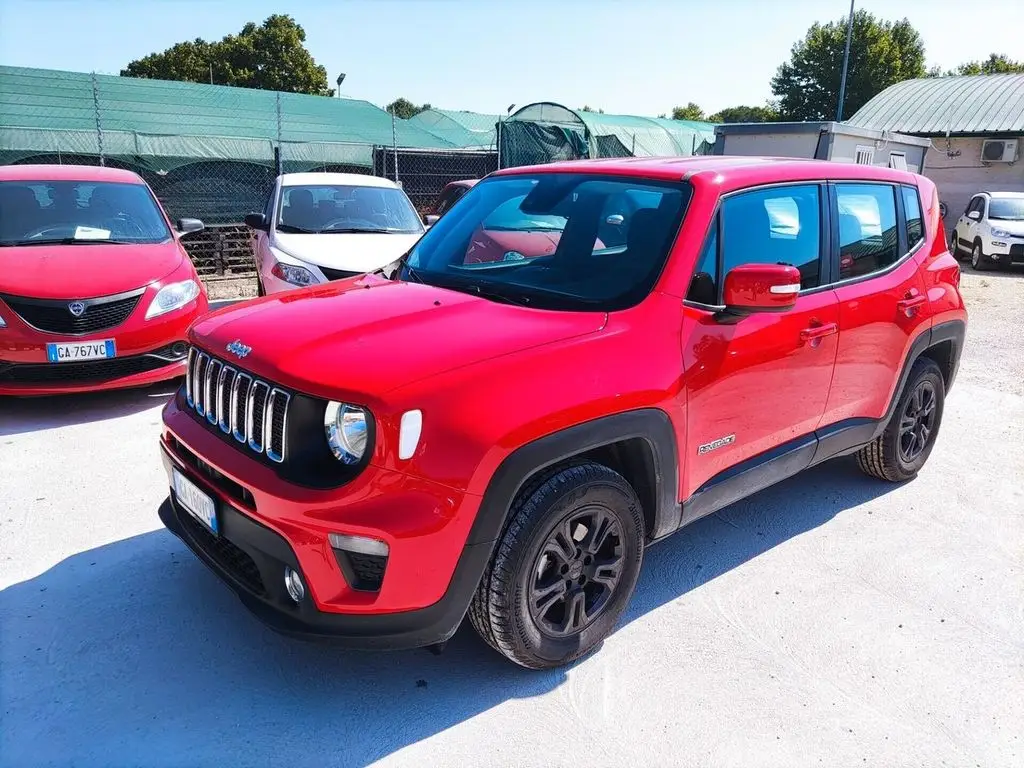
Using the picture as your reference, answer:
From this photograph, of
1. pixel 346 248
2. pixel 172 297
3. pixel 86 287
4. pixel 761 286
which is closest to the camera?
pixel 761 286

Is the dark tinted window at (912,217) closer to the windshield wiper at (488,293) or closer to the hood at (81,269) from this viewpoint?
the windshield wiper at (488,293)

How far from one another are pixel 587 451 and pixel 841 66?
5176cm

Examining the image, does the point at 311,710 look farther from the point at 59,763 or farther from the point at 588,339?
the point at 588,339

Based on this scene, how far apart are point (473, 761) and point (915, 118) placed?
27144 mm

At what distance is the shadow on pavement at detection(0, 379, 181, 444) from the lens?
16.9 feet

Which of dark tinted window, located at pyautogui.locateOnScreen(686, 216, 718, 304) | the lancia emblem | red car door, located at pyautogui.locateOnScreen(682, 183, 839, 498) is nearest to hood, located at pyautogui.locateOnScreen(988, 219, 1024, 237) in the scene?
red car door, located at pyautogui.locateOnScreen(682, 183, 839, 498)

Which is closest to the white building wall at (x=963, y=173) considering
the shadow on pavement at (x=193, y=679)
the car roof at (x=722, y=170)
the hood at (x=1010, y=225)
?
the hood at (x=1010, y=225)

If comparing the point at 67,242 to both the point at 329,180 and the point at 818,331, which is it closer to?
the point at 329,180

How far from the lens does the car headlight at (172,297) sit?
543 centimetres

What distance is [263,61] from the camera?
4841 centimetres

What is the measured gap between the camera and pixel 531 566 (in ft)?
8.23

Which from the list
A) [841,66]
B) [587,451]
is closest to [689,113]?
[841,66]

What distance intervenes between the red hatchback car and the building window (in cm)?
1412

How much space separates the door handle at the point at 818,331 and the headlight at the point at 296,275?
4629 mm
